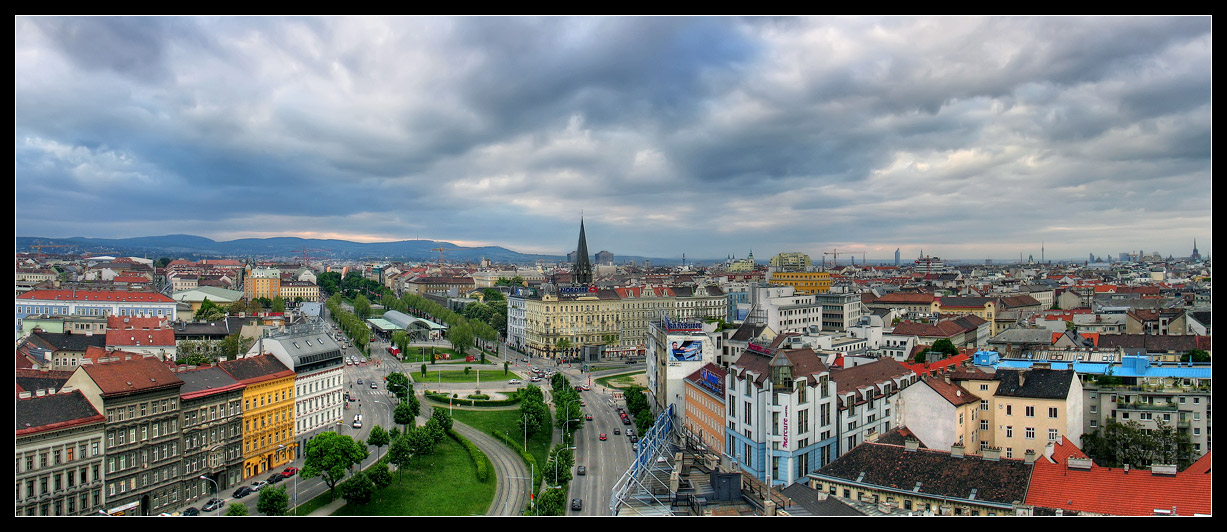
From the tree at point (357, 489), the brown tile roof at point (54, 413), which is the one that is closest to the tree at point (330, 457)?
the tree at point (357, 489)

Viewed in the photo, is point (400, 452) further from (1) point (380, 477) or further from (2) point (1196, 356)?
(2) point (1196, 356)

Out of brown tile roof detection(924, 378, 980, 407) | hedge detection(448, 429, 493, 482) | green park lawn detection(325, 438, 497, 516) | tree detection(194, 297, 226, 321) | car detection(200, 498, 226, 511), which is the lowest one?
green park lawn detection(325, 438, 497, 516)

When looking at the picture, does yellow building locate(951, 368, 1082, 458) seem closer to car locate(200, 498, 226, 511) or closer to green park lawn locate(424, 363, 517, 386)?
car locate(200, 498, 226, 511)

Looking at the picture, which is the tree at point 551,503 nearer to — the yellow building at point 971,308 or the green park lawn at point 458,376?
the green park lawn at point 458,376

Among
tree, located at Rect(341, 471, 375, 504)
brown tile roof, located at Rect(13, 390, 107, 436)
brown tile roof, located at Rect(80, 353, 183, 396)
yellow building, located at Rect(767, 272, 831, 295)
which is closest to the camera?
brown tile roof, located at Rect(13, 390, 107, 436)

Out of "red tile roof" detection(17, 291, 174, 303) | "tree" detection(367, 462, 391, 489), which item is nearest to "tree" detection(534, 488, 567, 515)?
"tree" detection(367, 462, 391, 489)

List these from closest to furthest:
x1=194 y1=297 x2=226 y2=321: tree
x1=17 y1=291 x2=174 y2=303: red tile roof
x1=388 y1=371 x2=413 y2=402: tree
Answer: x1=388 y1=371 x2=413 y2=402: tree < x1=17 y1=291 x2=174 y2=303: red tile roof < x1=194 y1=297 x2=226 y2=321: tree

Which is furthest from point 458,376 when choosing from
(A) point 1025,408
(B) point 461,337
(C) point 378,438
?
(A) point 1025,408
